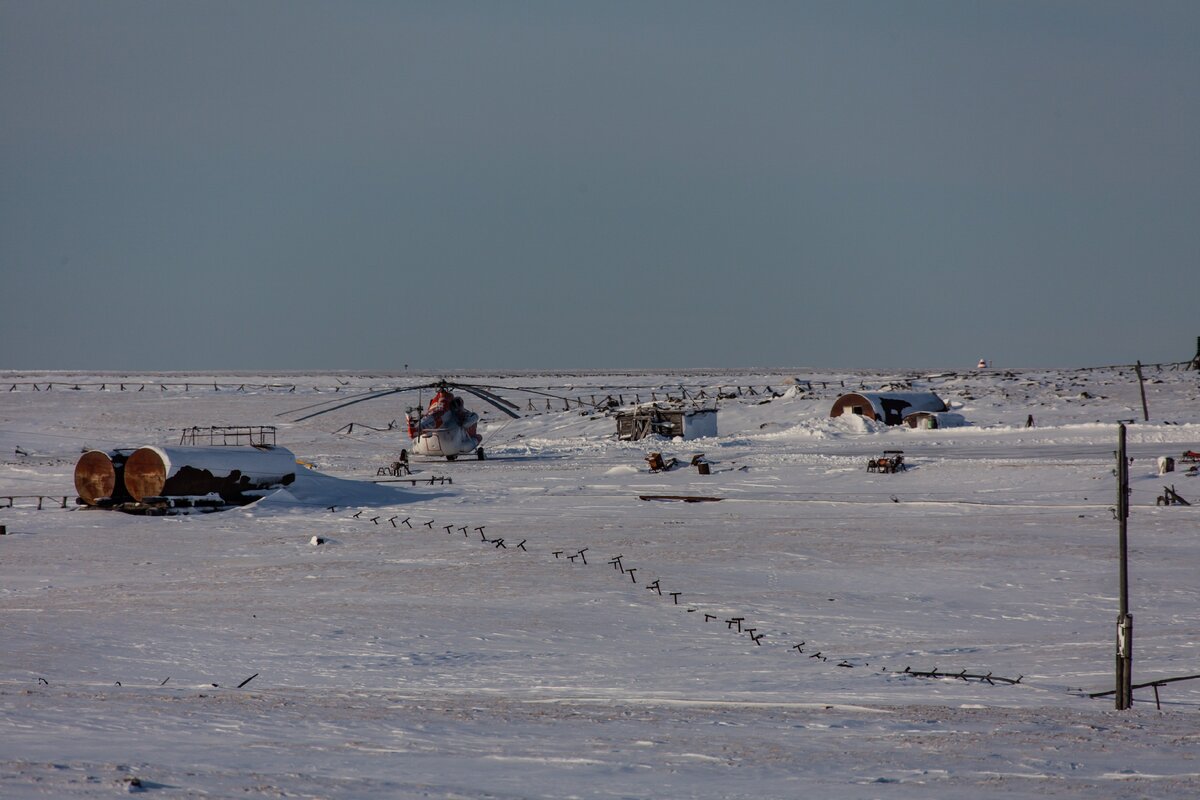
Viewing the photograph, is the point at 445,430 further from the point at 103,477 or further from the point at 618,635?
the point at 618,635

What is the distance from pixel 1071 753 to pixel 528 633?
9.37 metres

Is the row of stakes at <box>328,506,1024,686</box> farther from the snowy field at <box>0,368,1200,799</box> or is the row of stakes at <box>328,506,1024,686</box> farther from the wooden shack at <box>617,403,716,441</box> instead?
the wooden shack at <box>617,403,716,441</box>

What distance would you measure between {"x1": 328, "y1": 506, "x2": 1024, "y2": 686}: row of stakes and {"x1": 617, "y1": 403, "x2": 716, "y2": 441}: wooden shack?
23.0 meters

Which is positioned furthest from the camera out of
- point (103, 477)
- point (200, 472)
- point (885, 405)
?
point (885, 405)

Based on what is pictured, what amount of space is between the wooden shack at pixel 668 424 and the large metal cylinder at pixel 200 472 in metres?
22.5

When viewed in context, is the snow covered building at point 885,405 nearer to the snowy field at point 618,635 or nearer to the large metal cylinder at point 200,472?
the snowy field at point 618,635

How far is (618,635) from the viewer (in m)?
18.7

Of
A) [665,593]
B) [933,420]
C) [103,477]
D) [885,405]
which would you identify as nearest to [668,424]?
[885,405]

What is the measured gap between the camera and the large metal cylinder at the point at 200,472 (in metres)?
35.2

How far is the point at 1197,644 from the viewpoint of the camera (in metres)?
17.4

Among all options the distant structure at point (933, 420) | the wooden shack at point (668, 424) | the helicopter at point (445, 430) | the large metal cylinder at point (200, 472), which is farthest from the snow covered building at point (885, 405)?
the large metal cylinder at point (200, 472)

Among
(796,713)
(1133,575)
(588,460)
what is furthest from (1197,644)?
(588,460)

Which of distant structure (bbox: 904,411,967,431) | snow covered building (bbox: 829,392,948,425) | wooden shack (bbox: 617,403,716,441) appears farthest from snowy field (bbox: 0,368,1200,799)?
snow covered building (bbox: 829,392,948,425)

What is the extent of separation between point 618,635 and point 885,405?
141ft
